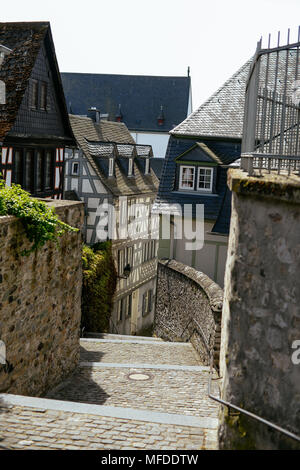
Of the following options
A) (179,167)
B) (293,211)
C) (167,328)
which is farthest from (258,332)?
(179,167)

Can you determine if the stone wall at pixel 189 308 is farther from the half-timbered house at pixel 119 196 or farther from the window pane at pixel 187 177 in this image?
the half-timbered house at pixel 119 196

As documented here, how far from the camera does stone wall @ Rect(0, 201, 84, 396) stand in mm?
7959

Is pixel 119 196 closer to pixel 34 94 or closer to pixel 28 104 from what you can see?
pixel 34 94

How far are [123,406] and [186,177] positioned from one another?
11888mm

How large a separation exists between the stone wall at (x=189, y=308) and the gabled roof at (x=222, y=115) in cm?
476

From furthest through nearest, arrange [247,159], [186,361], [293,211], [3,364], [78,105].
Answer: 1. [78,105]
2. [186,361]
3. [3,364]
4. [247,159]
5. [293,211]

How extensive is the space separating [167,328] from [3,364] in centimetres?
1059

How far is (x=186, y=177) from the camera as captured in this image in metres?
20.1

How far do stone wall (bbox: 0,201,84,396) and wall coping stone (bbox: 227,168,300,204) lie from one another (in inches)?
148

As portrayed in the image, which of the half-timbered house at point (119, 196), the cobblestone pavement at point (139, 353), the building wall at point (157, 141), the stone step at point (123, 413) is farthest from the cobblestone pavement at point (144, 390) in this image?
the building wall at point (157, 141)

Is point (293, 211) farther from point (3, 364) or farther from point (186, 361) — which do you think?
point (186, 361)

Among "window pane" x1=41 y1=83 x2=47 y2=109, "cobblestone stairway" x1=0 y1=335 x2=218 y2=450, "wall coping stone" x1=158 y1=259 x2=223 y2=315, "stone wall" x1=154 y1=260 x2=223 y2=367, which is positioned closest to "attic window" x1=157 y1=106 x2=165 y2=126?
"window pane" x1=41 y1=83 x2=47 y2=109
